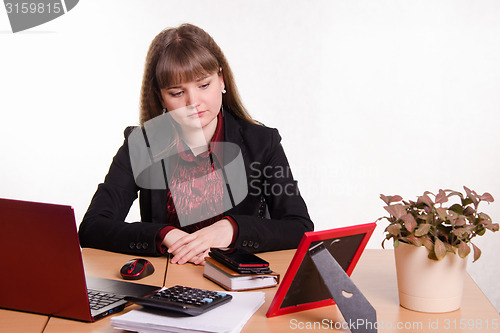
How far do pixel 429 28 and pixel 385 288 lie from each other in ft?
8.75

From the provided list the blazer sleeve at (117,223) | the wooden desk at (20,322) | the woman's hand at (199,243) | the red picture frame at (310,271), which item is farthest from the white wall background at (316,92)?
the wooden desk at (20,322)

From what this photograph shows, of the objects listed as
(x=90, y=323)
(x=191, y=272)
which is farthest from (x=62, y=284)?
(x=191, y=272)

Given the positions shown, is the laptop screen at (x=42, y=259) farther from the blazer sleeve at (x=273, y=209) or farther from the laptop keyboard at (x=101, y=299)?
the blazer sleeve at (x=273, y=209)

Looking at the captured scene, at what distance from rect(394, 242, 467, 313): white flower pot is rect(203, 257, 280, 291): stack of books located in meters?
0.33

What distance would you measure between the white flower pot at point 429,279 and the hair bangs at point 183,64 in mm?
1081

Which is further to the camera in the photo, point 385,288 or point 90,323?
point 385,288

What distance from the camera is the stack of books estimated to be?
1.32 m

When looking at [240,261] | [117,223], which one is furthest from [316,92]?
[240,261]

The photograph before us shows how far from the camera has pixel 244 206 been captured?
217 centimetres

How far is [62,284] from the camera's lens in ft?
3.59

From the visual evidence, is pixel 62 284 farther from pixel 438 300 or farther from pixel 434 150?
pixel 434 150

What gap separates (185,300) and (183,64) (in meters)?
1.06

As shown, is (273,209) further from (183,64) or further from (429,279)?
(429,279)

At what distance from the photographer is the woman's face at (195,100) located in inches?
77.4
